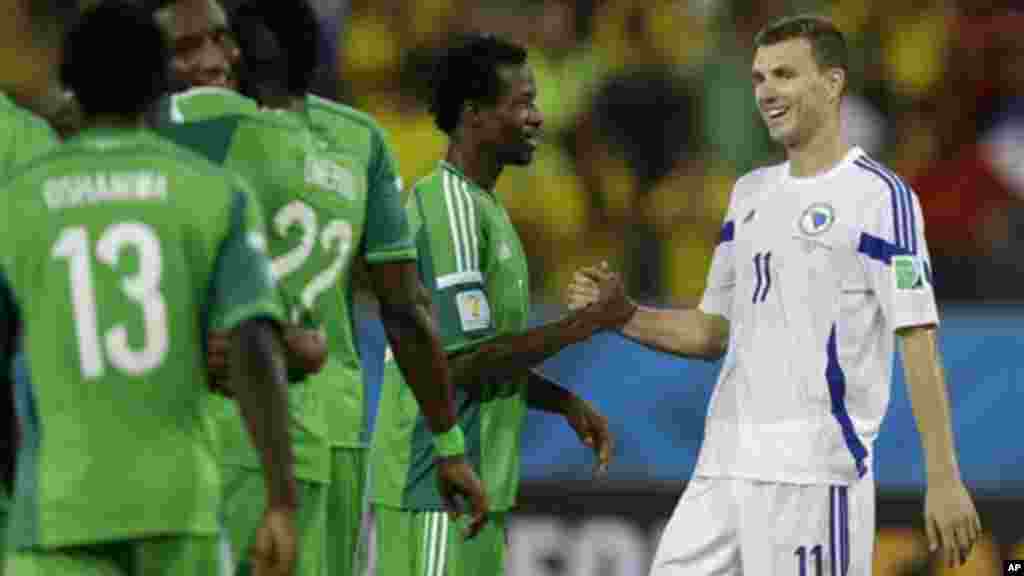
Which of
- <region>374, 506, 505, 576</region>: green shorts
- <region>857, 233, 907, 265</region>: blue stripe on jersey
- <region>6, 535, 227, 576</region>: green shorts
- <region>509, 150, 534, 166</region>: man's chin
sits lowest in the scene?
<region>374, 506, 505, 576</region>: green shorts

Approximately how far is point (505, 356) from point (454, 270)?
0.33 m

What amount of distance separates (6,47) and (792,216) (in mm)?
4407

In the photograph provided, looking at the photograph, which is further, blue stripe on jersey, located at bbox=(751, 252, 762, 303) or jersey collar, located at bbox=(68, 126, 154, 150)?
blue stripe on jersey, located at bbox=(751, 252, 762, 303)

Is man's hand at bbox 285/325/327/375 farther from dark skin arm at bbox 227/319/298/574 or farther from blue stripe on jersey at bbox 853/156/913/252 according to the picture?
blue stripe on jersey at bbox 853/156/913/252

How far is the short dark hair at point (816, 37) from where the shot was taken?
23.9 feet

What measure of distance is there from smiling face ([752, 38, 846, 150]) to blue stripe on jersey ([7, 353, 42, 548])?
3.23 metres

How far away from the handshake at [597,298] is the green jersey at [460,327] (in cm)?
21

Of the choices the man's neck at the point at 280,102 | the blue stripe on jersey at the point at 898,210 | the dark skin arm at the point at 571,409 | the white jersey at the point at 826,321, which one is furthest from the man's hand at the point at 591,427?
the man's neck at the point at 280,102

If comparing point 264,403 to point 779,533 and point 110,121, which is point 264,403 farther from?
point 779,533

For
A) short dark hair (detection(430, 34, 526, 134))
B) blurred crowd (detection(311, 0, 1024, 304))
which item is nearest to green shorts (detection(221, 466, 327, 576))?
short dark hair (detection(430, 34, 526, 134))

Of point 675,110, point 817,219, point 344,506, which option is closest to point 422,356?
point 344,506

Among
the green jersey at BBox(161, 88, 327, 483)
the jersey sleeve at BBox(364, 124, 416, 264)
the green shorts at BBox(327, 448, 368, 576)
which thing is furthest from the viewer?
the green shorts at BBox(327, 448, 368, 576)

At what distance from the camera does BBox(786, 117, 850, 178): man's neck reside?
716 centimetres

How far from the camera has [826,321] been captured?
6922 mm
